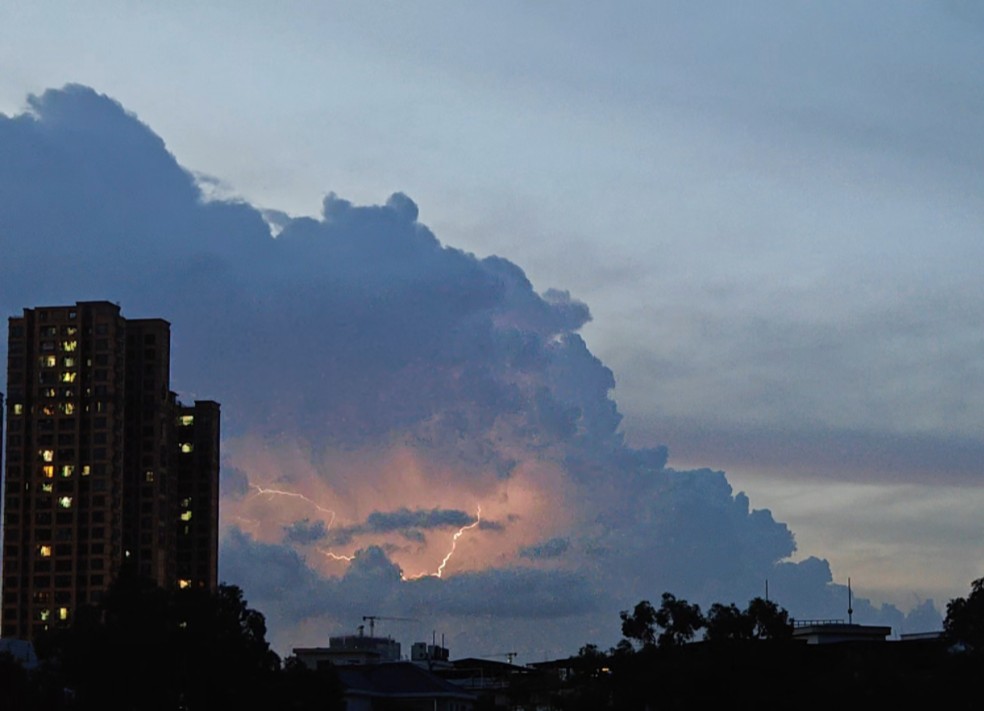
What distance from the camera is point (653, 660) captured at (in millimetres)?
89500

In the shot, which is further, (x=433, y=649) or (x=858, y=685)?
(x=433, y=649)

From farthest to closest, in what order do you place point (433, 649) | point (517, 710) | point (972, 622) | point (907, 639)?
point (433, 649)
point (517, 710)
point (907, 639)
point (972, 622)

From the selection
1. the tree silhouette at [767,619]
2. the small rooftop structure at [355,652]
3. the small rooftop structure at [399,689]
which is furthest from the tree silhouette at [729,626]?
the small rooftop structure at [355,652]

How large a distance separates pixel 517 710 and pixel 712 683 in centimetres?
6068

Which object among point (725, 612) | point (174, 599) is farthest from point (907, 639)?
point (174, 599)

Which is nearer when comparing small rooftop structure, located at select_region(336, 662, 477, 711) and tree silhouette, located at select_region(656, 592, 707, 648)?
tree silhouette, located at select_region(656, 592, 707, 648)

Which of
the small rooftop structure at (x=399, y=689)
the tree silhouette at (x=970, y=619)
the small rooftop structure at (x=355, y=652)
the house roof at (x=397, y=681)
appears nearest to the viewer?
the tree silhouette at (x=970, y=619)

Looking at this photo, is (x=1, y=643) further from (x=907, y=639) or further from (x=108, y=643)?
(x=907, y=639)

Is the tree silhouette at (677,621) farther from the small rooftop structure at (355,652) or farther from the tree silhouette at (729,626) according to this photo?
the small rooftop structure at (355,652)

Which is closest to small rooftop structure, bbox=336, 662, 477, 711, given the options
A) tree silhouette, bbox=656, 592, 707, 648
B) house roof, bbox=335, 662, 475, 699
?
house roof, bbox=335, 662, 475, 699

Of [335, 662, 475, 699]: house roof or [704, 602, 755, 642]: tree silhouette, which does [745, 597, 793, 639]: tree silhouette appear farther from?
[335, 662, 475, 699]: house roof

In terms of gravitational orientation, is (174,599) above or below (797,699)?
above

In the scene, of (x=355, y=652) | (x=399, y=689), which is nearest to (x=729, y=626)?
(x=399, y=689)

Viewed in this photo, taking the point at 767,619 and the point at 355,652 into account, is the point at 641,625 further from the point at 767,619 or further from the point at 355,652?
the point at 355,652
